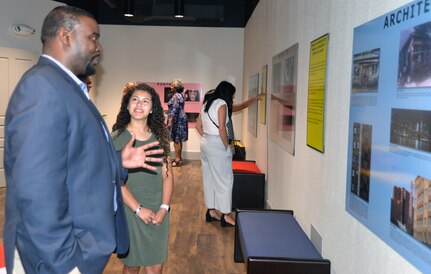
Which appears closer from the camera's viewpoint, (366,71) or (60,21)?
(60,21)

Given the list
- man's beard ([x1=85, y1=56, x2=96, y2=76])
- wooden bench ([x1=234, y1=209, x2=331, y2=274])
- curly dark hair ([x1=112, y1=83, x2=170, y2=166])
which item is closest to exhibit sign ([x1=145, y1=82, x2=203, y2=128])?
wooden bench ([x1=234, y1=209, x2=331, y2=274])

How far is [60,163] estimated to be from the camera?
1.28 metres

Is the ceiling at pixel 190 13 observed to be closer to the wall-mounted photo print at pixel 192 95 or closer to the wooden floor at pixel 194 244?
the wall-mounted photo print at pixel 192 95

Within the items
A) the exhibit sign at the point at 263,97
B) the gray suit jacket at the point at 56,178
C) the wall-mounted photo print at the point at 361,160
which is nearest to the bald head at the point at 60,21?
the gray suit jacket at the point at 56,178

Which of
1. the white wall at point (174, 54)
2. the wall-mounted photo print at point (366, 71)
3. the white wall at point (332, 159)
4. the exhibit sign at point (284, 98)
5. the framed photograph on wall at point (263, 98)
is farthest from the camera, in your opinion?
the white wall at point (174, 54)

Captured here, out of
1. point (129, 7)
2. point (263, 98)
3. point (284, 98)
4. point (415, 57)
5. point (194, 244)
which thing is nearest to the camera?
point (415, 57)

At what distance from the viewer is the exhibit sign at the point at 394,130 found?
135 centimetres

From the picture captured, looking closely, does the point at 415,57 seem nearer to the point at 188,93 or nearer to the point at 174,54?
the point at 188,93

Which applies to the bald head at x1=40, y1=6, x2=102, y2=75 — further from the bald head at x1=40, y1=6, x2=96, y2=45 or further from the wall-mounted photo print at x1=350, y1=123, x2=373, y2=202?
the wall-mounted photo print at x1=350, y1=123, x2=373, y2=202

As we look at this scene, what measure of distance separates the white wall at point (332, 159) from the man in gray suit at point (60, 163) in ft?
3.91

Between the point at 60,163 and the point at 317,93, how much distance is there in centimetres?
194

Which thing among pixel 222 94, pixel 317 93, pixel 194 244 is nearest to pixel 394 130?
pixel 317 93

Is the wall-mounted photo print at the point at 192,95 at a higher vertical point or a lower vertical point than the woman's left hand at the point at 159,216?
higher

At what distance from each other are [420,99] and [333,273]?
1.42 meters
